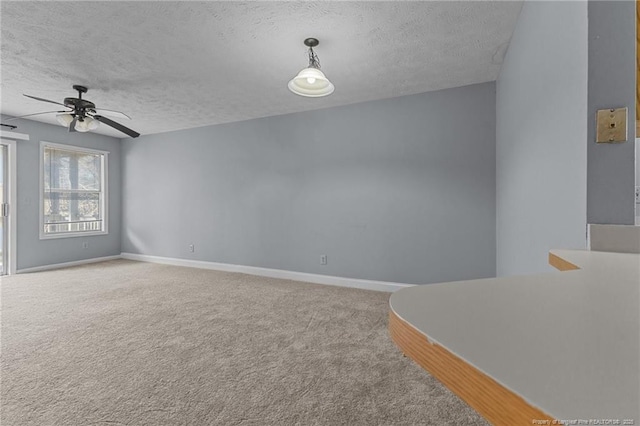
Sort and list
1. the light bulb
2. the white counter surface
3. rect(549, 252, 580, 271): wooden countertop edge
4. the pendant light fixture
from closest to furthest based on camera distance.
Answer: the white counter surface < rect(549, 252, 580, 271): wooden countertop edge < the pendant light fixture < the light bulb

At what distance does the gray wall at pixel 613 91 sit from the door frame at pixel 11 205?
676cm

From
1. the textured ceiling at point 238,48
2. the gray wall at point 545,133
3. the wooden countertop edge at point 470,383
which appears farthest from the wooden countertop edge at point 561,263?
the textured ceiling at point 238,48

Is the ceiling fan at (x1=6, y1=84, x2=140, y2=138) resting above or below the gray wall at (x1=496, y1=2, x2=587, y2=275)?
above

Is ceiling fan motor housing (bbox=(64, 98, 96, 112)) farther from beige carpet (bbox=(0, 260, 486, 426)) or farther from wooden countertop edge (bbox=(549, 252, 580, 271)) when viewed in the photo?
wooden countertop edge (bbox=(549, 252, 580, 271))

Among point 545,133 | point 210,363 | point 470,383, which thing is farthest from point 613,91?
point 210,363

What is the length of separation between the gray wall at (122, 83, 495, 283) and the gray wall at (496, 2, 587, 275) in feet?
2.96

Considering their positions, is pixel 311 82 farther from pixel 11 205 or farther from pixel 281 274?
pixel 11 205

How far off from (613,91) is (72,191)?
23.5 feet

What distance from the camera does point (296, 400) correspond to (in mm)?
1682

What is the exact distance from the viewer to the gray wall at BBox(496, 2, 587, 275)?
1.11m

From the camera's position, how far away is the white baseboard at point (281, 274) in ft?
12.9

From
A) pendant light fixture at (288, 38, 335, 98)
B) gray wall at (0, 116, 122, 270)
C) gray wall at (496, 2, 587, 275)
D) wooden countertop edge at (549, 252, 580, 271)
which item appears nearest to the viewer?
wooden countertop edge at (549, 252, 580, 271)

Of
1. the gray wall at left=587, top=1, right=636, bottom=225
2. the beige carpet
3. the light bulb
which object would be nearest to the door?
Answer: the beige carpet

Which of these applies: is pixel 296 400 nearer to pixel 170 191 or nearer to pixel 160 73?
pixel 160 73
